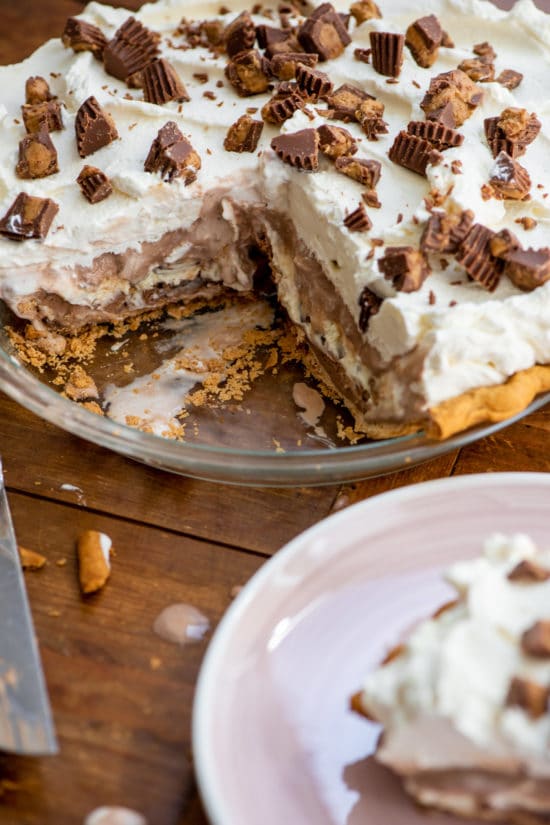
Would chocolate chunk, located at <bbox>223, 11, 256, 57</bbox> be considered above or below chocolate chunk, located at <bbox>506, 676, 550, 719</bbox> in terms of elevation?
above

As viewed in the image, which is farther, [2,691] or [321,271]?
[321,271]

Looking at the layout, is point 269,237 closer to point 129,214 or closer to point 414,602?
point 129,214

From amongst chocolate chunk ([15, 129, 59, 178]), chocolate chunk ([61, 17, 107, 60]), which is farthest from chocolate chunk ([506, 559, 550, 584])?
chocolate chunk ([61, 17, 107, 60])

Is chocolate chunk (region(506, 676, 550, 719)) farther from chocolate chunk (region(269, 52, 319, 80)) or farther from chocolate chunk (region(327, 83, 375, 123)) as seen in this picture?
chocolate chunk (region(269, 52, 319, 80))

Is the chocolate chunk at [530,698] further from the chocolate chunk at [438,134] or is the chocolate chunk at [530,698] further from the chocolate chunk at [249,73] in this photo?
the chocolate chunk at [249,73]

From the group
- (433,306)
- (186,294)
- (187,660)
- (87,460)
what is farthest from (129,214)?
(187,660)

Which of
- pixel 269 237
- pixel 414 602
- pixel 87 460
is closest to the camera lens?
pixel 414 602
